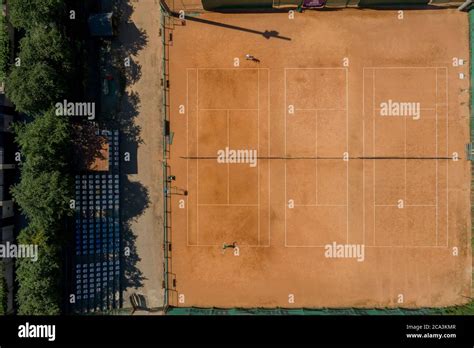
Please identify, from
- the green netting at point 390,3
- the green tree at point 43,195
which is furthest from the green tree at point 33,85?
the green netting at point 390,3

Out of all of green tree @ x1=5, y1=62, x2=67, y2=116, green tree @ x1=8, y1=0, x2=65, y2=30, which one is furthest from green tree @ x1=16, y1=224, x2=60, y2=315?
green tree @ x1=8, y1=0, x2=65, y2=30

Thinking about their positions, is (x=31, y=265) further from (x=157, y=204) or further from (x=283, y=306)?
(x=283, y=306)

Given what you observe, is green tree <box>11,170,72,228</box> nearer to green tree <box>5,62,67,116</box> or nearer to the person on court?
green tree <box>5,62,67,116</box>
